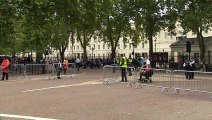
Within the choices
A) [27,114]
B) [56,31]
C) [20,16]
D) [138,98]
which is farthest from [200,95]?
[56,31]

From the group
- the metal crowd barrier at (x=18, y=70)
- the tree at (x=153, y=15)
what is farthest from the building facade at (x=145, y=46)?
the metal crowd barrier at (x=18, y=70)

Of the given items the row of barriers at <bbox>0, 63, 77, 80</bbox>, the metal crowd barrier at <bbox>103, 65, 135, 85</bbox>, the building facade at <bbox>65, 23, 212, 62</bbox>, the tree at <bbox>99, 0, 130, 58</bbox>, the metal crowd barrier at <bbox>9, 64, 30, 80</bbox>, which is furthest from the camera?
the building facade at <bbox>65, 23, 212, 62</bbox>

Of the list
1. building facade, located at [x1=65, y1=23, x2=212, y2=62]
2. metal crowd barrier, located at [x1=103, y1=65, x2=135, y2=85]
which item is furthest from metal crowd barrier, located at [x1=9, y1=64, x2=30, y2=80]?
building facade, located at [x1=65, y1=23, x2=212, y2=62]

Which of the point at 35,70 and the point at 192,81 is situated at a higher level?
the point at 35,70

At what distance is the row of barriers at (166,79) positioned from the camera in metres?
18.0

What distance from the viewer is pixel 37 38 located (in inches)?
1989

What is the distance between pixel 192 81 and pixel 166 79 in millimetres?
2169

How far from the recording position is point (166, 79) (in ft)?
Result: 66.2

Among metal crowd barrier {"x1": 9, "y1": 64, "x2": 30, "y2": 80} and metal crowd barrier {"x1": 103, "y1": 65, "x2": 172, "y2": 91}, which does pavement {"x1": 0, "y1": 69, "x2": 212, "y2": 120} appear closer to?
metal crowd barrier {"x1": 103, "y1": 65, "x2": 172, "y2": 91}

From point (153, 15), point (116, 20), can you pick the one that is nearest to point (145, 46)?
point (116, 20)

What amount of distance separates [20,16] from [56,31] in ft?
98.3

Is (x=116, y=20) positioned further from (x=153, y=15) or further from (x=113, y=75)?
(x=113, y=75)

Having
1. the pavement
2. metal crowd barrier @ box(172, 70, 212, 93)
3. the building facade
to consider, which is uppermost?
the building facade

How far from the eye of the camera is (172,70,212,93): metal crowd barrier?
17.8 metres
